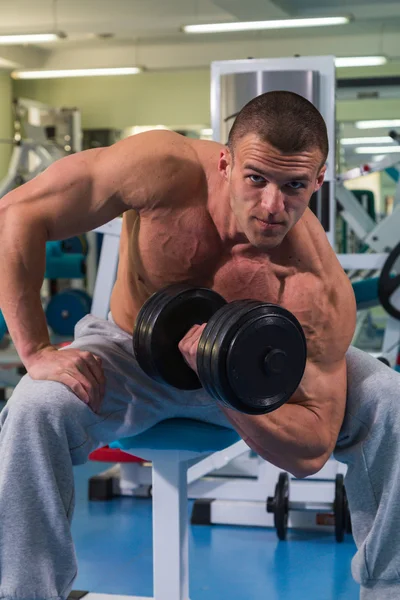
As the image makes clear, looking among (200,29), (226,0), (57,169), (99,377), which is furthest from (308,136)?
(226,0)

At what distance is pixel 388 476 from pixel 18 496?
26.2 inches

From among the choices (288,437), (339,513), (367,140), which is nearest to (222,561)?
(339,513)

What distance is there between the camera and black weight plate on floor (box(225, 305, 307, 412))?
1.40 m

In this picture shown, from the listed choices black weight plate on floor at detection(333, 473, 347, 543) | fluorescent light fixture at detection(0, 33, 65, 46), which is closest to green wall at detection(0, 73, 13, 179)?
fluorescent light fixture at detection(0, 33, 65, 46)

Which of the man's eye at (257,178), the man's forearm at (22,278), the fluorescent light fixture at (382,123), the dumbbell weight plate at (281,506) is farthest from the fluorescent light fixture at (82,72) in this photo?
the man's eye at (257,178)

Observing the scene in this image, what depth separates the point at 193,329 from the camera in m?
1.57

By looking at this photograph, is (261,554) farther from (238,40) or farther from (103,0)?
(238,40)

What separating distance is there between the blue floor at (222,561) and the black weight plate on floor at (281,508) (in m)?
0.04

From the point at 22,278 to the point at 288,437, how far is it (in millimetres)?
592

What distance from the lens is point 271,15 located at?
9914 mm

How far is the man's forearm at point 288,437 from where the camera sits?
1.58 meters

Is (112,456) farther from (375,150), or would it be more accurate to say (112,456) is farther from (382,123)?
(375,150)

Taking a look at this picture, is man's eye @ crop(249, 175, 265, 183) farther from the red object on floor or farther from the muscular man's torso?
the red object on floor

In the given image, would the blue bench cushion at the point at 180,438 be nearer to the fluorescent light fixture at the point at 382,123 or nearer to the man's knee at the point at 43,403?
the man's knee at the point at 43,403
